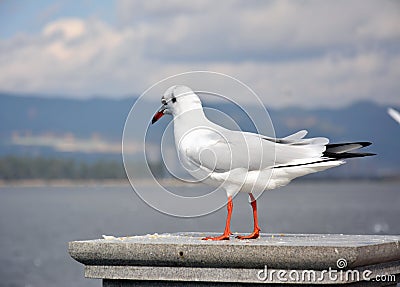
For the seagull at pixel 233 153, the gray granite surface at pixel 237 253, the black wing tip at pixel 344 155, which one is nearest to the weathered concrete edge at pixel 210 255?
the gray granite surface at pixel 237 253

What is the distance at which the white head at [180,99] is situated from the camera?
303 inches

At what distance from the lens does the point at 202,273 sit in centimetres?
669

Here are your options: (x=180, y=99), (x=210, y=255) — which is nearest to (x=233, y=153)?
(x=180, y=99)

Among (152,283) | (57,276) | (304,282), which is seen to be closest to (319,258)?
(304,282)

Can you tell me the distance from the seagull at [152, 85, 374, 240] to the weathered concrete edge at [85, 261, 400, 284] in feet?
2.78

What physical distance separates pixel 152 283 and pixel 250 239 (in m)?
1.06

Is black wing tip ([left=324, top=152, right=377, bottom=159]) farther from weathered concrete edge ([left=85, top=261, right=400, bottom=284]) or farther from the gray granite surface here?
weathered concrete edge ([left=85, top=261, right=400, bottom=284])

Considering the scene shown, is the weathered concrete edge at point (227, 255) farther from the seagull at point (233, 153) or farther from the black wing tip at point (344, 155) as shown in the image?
the seagull at point (233, 153)

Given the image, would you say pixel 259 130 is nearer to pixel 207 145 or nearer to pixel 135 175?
pixel 207 145

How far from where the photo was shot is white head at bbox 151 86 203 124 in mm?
7695

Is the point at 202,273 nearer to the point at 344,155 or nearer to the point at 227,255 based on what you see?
the point at 227,255

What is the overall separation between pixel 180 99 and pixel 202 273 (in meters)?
1.61

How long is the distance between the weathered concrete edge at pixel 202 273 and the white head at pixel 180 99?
1.40 m

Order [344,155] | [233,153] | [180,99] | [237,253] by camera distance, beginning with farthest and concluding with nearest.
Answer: [180,99] < [233,153] < [344,155] < [237,253]
